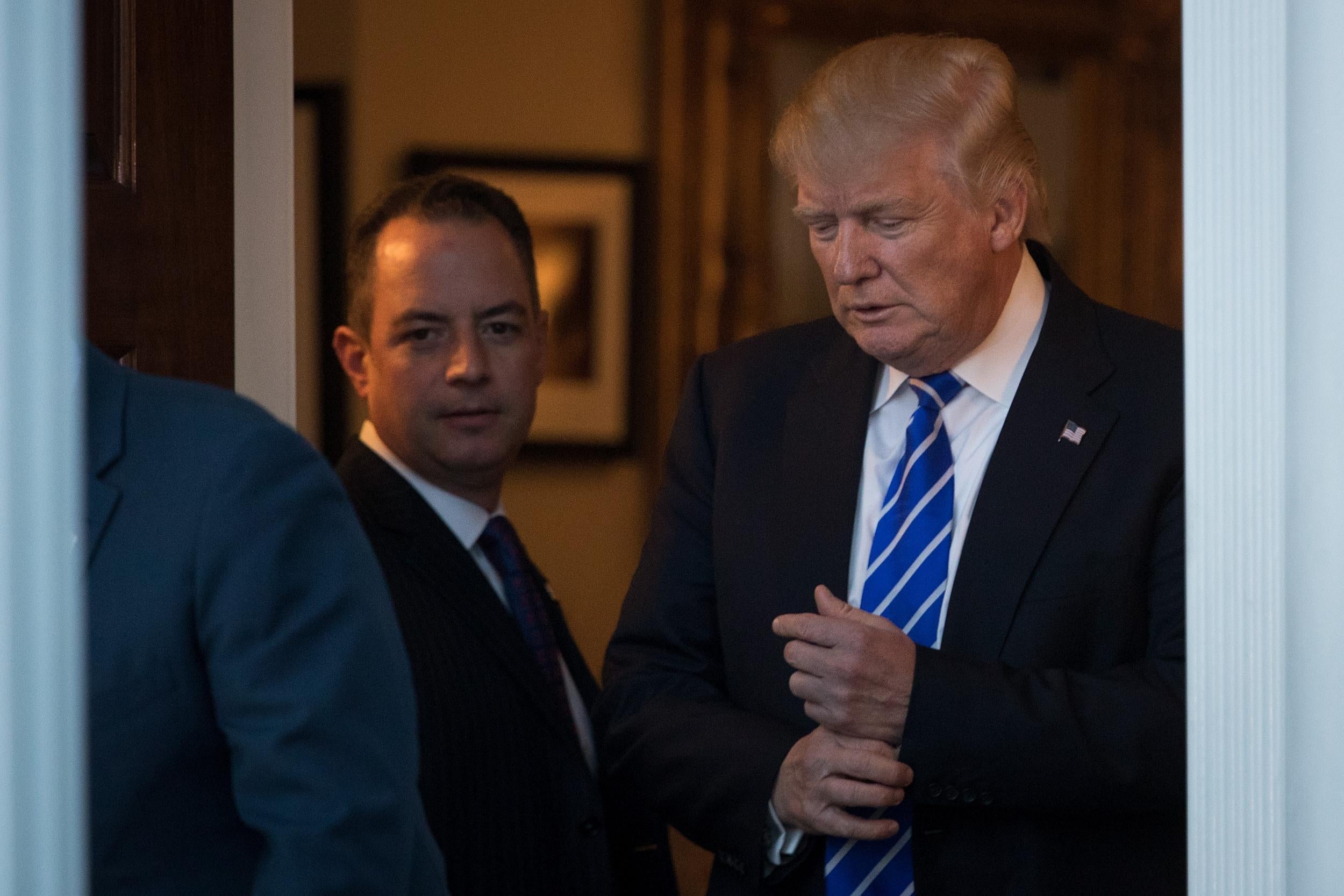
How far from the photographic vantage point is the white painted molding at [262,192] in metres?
2.01

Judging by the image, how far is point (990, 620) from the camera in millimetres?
1676

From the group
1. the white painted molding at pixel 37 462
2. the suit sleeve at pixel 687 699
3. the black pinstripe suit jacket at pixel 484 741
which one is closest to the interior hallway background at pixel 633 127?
the black pinstripe suit jacket at pixel 484 741

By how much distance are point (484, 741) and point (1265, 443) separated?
126 centimetres

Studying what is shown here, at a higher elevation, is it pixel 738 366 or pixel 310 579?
pixel 738 366

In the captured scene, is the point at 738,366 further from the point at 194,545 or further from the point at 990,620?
the point at 194,545

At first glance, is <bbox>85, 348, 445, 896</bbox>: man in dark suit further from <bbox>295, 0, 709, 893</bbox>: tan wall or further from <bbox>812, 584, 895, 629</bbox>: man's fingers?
<bbox>295, 0, 709, 893</bbox>: tan wall

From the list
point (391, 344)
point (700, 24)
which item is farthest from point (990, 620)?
point (700, 24)

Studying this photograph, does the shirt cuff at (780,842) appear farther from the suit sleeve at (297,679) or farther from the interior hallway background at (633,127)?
the interior hallway background at (633,127)

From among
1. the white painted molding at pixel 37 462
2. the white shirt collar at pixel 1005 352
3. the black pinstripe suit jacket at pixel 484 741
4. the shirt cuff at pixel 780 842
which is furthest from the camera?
the black pinstripe suit jacket at pixel 484 741

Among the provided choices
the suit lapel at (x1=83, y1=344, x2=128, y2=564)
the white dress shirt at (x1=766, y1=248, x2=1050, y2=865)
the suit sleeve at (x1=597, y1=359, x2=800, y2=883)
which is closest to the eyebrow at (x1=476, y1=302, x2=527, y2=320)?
the suit sleeve at (x1=597, y1=359, x2=800, y2=883)

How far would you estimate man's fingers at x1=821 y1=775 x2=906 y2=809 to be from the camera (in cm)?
160

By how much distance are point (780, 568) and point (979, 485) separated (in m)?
0.26

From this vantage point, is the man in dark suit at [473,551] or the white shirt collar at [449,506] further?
the white shirt collar at [449,506]

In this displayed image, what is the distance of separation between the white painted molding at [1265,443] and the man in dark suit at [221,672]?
1.93ft
